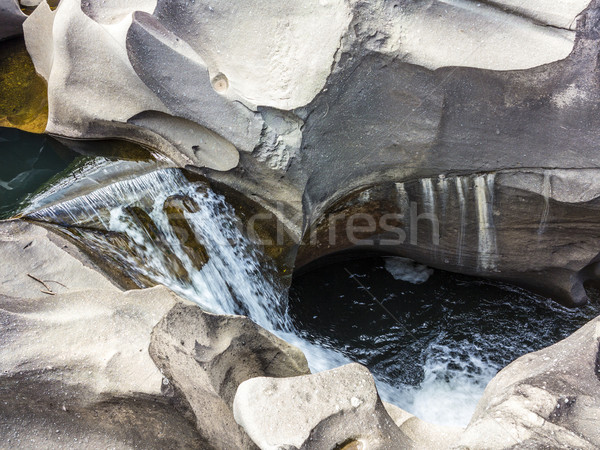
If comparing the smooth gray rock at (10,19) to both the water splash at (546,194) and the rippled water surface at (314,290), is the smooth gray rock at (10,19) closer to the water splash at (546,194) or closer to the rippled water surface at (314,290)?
the rippled water surface at (314,290)

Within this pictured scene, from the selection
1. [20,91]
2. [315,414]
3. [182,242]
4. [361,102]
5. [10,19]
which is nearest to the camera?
[315,414]

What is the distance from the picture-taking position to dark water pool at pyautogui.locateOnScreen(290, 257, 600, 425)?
13.4 ft

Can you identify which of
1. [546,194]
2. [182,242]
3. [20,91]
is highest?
[546,194]

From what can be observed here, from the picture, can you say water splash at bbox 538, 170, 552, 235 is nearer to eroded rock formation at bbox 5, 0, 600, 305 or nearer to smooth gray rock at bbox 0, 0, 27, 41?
eroded rock formation at bbox 5, 0, 600, 305

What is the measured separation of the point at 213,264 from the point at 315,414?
1.85 meters

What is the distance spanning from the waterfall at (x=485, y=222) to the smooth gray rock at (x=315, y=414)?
2136mm

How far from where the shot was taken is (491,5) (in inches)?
132

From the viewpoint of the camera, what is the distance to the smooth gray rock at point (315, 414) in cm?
214

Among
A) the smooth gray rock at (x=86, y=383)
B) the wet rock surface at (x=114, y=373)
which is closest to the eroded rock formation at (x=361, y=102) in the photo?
the wet rock surface at (x=114, y=373)

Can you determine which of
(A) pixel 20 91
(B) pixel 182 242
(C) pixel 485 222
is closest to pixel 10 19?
(A) pixel 20 91

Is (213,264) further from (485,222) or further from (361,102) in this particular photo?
(485,222)

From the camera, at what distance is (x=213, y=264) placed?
12.7 ft

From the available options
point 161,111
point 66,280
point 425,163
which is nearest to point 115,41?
point 161,111

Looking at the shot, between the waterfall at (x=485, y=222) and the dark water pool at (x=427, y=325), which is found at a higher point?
the waterfall at (x=485, y=222)
